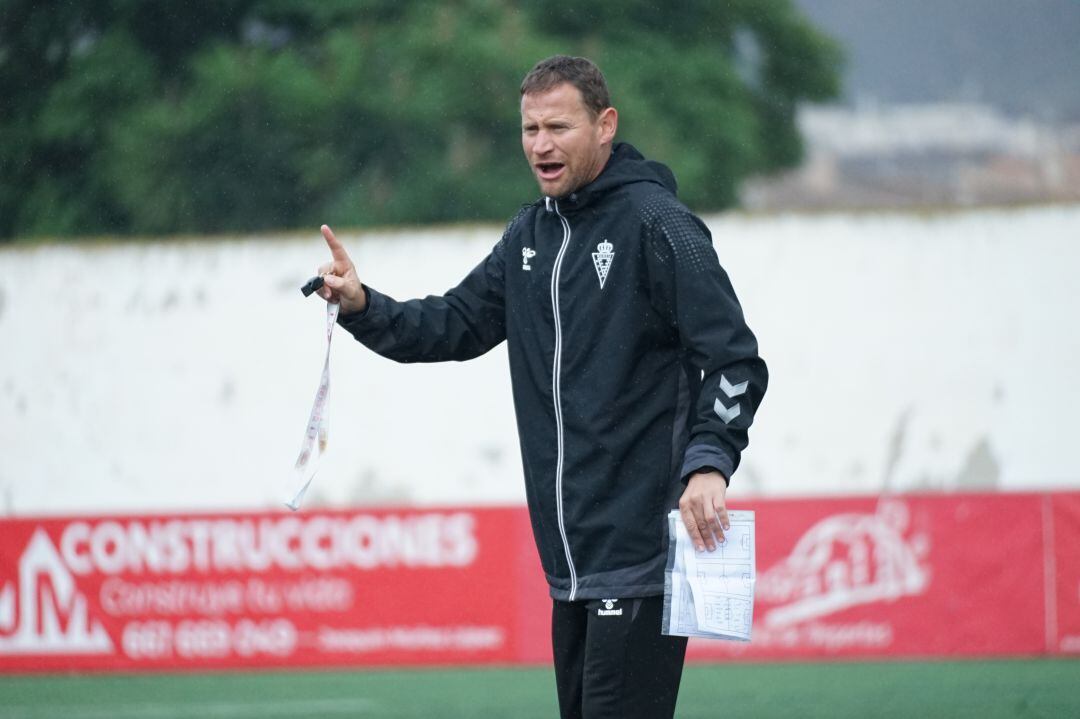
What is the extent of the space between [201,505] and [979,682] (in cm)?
851

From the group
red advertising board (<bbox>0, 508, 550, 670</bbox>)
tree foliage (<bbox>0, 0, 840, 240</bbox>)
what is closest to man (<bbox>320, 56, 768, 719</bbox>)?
red advertising board (<bbox>0, 508, 550, 670</bbox>)

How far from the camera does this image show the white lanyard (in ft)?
14.1

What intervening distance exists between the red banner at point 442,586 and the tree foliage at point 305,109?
42.5ft

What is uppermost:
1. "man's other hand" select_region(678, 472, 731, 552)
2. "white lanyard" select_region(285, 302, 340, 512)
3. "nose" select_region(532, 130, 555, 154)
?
"nose" select_region(532, 130, 555, 154)

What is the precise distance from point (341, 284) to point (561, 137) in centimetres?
72

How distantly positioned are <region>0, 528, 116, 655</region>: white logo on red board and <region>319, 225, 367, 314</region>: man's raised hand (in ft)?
28.1

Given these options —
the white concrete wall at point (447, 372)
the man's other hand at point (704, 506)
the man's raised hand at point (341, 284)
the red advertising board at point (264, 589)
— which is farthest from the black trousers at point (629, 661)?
the white concrete wall at point (447, 372)

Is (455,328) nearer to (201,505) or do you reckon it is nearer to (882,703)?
(882,703)

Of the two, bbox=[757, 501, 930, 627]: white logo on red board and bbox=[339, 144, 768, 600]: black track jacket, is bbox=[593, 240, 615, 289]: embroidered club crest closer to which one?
bbox=[339, 144, 768, 600]: black track jacket

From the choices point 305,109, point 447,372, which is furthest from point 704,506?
point 305,109

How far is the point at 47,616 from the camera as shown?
1224 cm

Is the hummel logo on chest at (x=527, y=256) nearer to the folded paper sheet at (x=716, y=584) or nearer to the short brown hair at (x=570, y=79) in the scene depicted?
the short brown hair at (x=570, y=79)

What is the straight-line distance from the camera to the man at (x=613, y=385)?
13.1 feet

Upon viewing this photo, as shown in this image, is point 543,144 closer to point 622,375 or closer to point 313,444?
point 622,375
